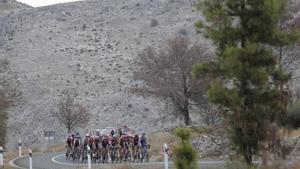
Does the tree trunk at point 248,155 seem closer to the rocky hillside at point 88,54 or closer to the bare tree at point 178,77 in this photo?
the bare tree at point 178,77

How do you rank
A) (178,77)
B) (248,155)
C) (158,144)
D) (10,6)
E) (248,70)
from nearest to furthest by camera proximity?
(248,70), (248,155), (158,144), (178,77), (10,6)

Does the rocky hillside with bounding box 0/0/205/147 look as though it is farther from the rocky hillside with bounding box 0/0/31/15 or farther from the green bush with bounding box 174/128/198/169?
the green bush with bounding box 174/128/198/169

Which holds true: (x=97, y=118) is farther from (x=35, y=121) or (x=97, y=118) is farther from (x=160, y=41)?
(x=160, y=41)

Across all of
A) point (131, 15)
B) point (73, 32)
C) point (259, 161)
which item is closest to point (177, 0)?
point (131, 15)

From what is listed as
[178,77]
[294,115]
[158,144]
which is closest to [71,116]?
[178,77]

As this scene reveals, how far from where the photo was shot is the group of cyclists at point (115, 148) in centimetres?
2994

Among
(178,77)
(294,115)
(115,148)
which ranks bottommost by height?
(115,148)

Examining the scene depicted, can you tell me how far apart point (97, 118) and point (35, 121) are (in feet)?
20.1

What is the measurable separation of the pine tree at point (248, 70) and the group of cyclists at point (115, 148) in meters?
12.9

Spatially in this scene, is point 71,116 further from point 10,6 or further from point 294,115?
point 10,6

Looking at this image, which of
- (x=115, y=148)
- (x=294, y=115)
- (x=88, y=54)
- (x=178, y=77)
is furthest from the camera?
(x=88, y=54)

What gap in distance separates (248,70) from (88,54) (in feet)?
215

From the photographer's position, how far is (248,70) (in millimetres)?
16312

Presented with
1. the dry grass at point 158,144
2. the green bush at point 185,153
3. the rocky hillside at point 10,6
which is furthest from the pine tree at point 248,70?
the rocky hillside at point 10,6
